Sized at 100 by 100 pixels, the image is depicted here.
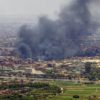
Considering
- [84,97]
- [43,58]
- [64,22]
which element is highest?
[64,22]

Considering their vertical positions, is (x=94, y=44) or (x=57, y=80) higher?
(x=94, y=44)

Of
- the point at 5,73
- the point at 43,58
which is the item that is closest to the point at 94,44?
the point at 43,58

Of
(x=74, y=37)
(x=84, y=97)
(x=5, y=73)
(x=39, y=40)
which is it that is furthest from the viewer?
(x=74, y=37)

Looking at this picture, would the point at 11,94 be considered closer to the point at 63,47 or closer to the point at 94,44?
the point at 63,47

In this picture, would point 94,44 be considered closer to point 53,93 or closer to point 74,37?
point 74,37

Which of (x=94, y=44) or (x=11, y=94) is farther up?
(x=94, y=44)

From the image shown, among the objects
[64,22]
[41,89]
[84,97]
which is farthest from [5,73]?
[64,22]

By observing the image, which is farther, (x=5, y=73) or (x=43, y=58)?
(x=43, y=58)

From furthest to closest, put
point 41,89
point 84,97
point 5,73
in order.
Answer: point 5,73
point 41,89
point 84,97

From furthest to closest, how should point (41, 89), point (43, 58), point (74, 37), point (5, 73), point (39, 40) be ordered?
point (74, 37), point (39, 40), point (43, 58), point (5, 73), point (41, 89)

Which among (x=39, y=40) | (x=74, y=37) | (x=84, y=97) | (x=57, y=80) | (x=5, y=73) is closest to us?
(x=84, y=97)
